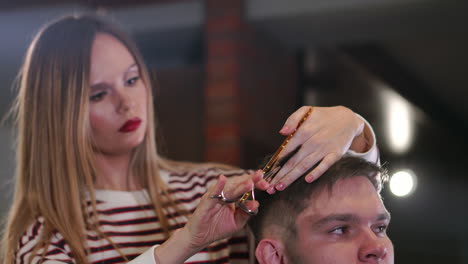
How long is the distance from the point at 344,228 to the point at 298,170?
0.49 ft

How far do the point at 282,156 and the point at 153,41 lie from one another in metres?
3.13

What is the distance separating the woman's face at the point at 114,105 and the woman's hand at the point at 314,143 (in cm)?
45

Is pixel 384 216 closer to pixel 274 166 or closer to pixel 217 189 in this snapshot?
pixel 274 166

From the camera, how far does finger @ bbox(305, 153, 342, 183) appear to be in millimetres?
1121

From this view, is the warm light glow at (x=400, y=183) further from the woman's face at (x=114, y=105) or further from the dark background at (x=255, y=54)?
the dark background at (x=255, y=54)

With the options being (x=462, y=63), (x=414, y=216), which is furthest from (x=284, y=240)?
(x=414, y=216)

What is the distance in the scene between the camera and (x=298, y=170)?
1.13m

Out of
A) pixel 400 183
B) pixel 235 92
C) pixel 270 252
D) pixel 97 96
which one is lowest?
pixel 270 252

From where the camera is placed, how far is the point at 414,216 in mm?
5000

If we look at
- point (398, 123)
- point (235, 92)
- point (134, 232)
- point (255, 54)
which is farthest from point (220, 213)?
point (398, 123)

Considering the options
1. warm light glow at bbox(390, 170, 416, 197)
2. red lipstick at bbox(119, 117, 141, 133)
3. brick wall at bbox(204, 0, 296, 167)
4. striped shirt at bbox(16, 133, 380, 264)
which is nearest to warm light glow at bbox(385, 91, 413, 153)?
brick wall at bbox(204, 0, 296, 167)

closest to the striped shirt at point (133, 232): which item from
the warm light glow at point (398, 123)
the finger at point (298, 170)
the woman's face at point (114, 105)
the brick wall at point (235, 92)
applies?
the woman's face at point (114, 105)

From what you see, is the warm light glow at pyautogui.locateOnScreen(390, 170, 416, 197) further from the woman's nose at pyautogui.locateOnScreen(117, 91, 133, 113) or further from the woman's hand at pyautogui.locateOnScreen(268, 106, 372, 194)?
the woman's nose at pyautogui.locateOnScreen(117, 91, 133, 113)

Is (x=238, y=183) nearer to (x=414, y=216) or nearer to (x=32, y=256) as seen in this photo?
(x=32, y=256)
